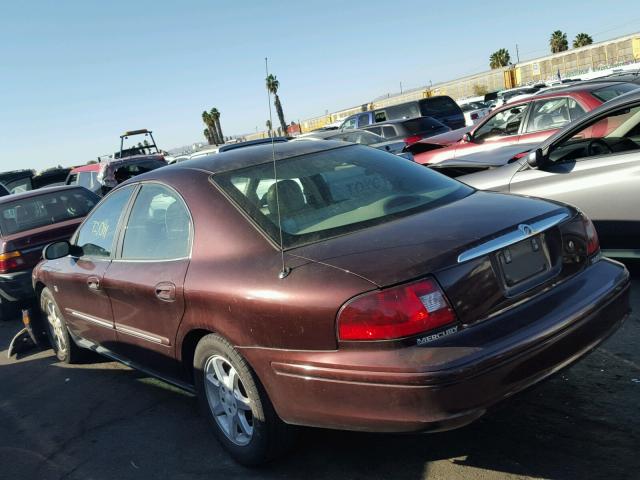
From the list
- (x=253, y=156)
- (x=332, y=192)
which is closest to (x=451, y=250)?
(x=332, y=192)

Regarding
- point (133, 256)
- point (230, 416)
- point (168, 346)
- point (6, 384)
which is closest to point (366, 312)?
point (230, 416)

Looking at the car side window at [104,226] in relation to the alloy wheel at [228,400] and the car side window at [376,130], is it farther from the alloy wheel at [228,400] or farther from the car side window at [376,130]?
the car side window at [376,130]

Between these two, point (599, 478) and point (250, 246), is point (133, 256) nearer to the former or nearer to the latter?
point (250, 246)

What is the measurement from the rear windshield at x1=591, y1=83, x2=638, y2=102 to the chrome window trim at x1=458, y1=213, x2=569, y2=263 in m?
5.91

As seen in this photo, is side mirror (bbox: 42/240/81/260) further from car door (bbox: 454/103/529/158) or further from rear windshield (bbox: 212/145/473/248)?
car door (bbox: 454/103/529/158)

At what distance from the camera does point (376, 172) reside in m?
3.66

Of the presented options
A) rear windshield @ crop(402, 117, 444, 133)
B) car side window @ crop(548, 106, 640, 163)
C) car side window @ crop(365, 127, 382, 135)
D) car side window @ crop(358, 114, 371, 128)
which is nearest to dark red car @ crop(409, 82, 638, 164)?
car side window @ crop(548, 106, 640, 163)

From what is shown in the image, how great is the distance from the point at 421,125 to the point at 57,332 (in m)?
11.9

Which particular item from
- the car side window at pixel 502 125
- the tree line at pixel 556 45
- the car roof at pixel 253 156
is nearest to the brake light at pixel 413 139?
the car side window at pixel 502 125

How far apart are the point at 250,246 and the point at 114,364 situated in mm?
2997

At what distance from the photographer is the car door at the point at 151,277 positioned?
340 centimetres

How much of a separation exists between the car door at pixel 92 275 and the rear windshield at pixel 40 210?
3005 millimetres

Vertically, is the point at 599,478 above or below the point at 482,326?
below

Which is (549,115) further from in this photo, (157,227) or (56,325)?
(56,325)
